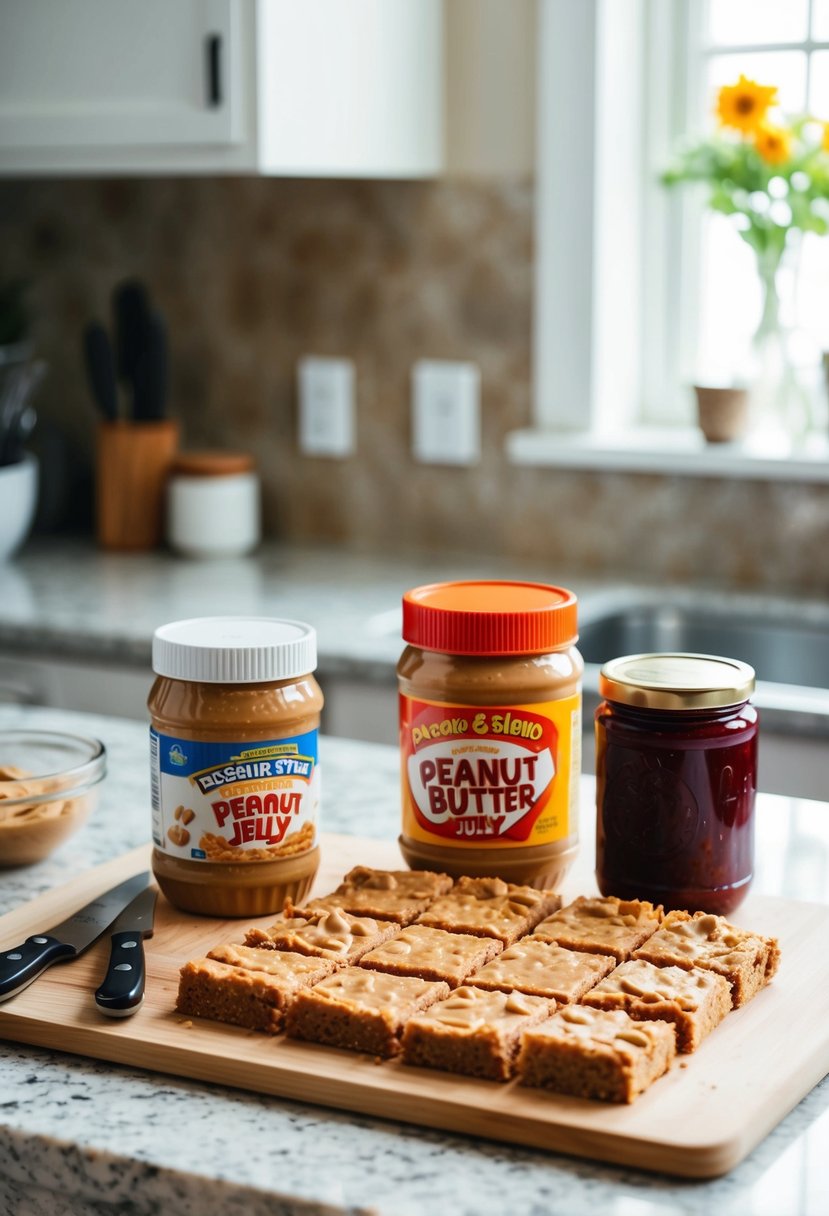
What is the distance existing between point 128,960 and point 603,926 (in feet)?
0.97

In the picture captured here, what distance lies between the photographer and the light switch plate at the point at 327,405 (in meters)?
2.76

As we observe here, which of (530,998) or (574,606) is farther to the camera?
(574,606)

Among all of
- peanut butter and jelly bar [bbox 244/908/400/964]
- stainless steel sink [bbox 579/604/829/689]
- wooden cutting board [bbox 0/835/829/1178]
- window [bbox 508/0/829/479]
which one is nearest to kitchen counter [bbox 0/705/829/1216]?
wooden cutting board [bbox 0/835/829/1178]

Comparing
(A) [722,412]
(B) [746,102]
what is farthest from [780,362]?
(B) [746,102]

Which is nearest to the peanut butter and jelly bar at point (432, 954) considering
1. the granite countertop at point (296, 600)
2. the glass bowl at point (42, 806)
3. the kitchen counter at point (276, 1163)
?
the kitchen counter at point (276, 1163)

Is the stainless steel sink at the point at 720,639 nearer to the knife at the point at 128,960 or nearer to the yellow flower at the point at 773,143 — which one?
the yellow flower at the point at 773,143

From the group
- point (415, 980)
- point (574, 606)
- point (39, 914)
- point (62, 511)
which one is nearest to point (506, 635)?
point (574, 606)

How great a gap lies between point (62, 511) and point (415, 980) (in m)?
2.21

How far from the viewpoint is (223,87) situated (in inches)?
90.3

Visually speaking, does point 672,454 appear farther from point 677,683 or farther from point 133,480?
point 677,683

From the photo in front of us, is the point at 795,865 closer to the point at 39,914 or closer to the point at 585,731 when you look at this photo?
the point at 39,914

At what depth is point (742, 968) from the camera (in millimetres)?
942

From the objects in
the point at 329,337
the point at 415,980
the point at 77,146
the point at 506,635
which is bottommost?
the point at 415,980

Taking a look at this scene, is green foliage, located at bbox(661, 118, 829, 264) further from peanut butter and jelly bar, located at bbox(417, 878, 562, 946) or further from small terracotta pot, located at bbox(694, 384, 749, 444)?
peanut butter and jelly bar, located at bbox(417, 878, 562, 946)
